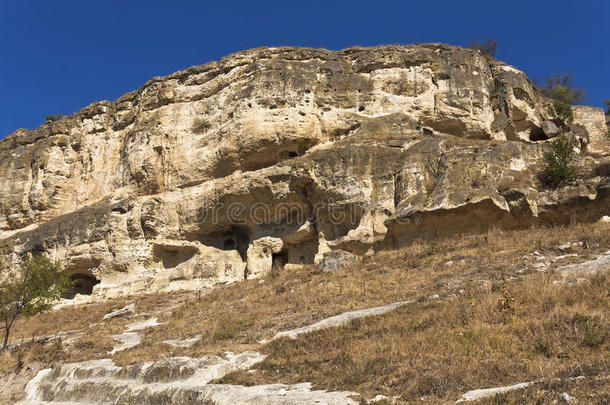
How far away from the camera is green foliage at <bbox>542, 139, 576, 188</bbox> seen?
1716 cm

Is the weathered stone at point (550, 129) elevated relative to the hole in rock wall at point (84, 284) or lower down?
elevated

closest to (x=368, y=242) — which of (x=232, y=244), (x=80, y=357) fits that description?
(x=232, y=244)

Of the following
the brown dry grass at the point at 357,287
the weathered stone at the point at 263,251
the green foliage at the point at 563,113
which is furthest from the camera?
the green foliage at the point at 563,113

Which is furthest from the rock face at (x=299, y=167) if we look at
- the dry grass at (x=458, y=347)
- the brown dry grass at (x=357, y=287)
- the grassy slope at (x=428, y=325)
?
the dry grass at (x=458, y=347)

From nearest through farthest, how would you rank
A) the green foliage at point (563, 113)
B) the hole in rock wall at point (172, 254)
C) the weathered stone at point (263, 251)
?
the weathered stone at point (263, 251), the hole in rock wall at point (172, 254), the green foliage at point (563, 113)

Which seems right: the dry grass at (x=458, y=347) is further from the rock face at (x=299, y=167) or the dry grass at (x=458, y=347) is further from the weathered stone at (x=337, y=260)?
the rock face at (x=299, y=167)

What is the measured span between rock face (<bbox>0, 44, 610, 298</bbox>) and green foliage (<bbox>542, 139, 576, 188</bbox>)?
0.50 meters

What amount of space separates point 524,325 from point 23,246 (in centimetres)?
2595

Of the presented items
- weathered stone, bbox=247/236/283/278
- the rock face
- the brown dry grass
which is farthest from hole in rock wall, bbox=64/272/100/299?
the brown dry grass

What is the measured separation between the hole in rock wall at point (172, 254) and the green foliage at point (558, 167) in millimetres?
15275

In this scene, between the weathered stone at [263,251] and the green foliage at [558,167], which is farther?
the weathered stone at [263,251]

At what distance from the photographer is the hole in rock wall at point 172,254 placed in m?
24.0

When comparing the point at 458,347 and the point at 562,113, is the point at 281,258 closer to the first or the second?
the point at 458,347

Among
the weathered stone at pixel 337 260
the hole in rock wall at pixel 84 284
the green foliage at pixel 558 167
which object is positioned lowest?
the hole in rock wall at pixel 84 284
